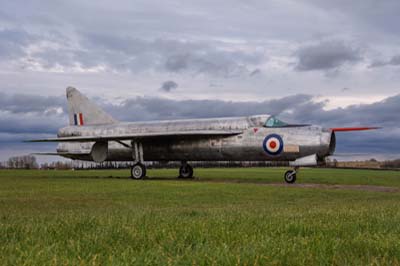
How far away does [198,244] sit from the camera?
4039mm

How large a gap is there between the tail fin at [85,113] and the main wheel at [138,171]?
4.71 m

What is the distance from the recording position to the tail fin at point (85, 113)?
28.1 m

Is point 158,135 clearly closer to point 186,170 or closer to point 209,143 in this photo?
point 209,143

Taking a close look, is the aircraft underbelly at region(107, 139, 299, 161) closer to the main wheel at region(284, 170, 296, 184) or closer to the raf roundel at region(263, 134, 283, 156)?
the raf roundel at region(263, 134, 283, 156)

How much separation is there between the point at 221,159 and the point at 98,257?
773 inches

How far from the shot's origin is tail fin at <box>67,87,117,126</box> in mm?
28109

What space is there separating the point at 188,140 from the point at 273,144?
4.62 metres

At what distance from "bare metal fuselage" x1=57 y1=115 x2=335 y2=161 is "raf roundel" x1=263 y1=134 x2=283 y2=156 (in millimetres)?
147

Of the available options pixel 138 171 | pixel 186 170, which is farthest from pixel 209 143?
pixel 138 171

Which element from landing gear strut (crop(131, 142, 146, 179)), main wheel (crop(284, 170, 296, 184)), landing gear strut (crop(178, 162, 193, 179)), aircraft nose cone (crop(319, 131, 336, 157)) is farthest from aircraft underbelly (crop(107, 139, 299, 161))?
landing gear strut (crop(178, 162, 193, 179))

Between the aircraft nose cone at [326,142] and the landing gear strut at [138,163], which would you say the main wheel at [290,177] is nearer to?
the aircraft nose cone at [326,142]

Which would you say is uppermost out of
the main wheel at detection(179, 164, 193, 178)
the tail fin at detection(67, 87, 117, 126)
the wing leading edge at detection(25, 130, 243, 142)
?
the tail fin at detection(67, 87, 117, 126)

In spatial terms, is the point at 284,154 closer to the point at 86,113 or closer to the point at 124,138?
the point at 124,138

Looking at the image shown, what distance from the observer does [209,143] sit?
2286 centimetres
